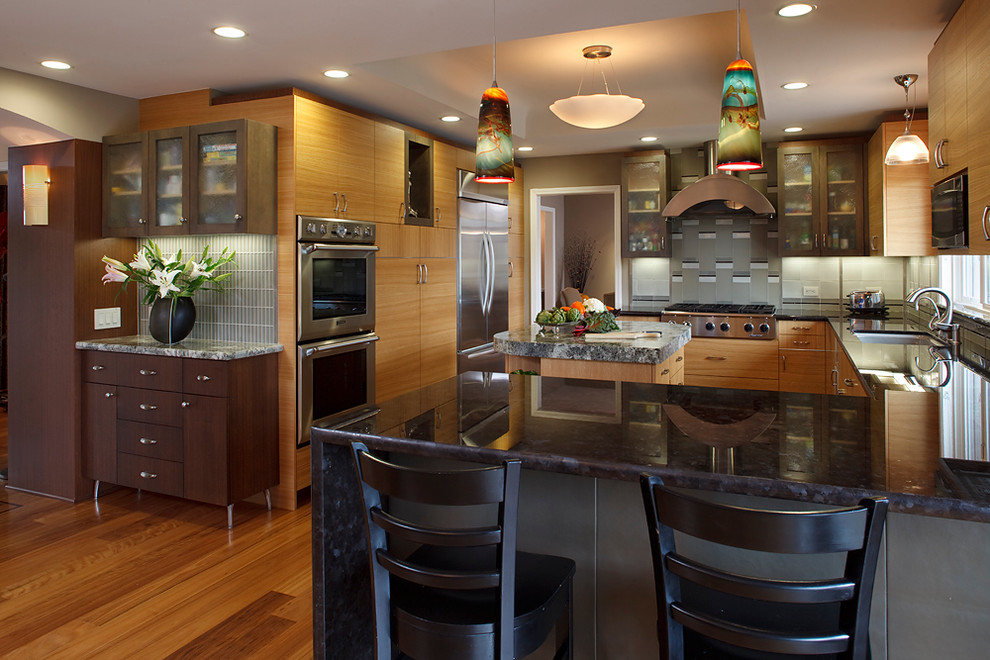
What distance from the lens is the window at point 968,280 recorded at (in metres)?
3.90

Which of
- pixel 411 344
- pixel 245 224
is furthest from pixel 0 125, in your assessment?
pixel 411 344

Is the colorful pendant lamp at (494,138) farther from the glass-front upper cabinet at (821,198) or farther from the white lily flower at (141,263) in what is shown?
the glass-front upper cabinet at (821,198)

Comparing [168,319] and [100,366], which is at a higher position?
[168,319]

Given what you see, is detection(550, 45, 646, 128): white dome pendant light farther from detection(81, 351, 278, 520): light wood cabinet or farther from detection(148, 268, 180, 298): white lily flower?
detection(148, 268, 180, 298): white lily flower

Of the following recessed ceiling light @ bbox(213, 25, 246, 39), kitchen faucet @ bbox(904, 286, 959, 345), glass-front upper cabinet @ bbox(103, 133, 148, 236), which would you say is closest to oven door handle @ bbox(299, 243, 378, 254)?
glass-front upper cabinet @ bbox(103, 133, 148, 236)

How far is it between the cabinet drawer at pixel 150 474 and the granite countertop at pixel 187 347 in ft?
1.85

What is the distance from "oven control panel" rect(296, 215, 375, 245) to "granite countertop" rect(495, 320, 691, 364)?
3.25 feet

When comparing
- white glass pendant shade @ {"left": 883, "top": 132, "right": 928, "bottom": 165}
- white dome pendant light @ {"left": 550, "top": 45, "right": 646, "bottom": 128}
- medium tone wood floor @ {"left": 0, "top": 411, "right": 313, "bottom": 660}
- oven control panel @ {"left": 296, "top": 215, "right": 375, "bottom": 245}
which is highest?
white dome pendant light @ {"left": 550, "top": 45, "right": 646, "bottom": 128}

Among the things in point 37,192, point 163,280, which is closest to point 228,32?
point 163,280

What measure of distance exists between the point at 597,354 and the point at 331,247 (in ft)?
5.04

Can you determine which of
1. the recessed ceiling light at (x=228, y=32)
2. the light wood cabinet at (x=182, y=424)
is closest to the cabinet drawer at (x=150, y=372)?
the light wood cabinet at (x=182, y=424)

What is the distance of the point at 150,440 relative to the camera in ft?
12.0

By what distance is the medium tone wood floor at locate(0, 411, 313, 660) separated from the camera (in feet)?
8.00

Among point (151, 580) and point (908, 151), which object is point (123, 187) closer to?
point (151, 580)
